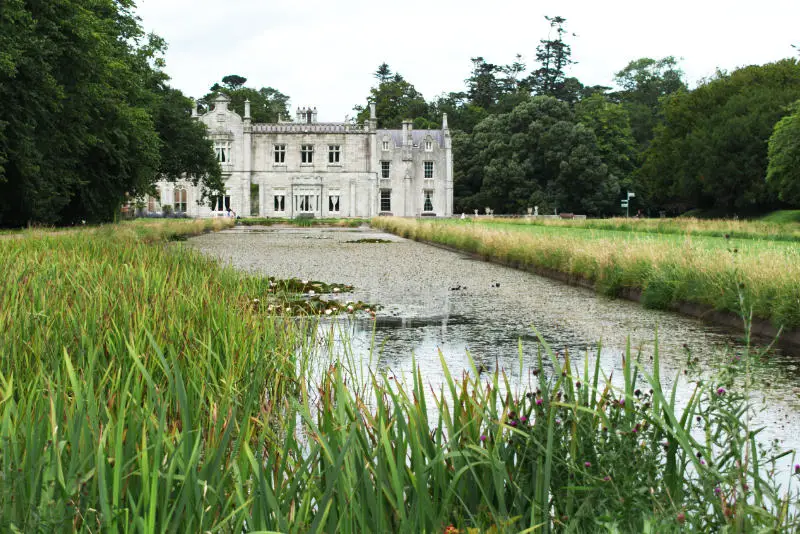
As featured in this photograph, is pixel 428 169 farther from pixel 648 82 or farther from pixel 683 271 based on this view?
pixel 683 271

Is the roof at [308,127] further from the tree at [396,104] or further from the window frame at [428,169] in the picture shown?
the tree at [396,104]

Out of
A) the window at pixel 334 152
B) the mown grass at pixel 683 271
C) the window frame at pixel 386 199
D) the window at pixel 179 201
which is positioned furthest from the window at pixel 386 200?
the mown grass at pixel 683 271

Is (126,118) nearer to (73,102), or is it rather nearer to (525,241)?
(73,102)

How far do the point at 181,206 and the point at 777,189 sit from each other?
42232 millimetres

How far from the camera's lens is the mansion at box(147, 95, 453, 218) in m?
68.1

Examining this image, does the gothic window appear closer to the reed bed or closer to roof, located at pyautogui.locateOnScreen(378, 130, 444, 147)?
roof, located at pyautogui.locateOnScreen(378, 130, 444, 147)

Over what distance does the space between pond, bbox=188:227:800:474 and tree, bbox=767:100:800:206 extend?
85.4 feet

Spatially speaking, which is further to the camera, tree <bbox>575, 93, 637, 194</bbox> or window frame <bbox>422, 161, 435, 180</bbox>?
window frame <bbox>422, 161, 435, 180</bbox>

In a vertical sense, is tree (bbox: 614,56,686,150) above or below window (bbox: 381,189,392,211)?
above

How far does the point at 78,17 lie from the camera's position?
24.6m

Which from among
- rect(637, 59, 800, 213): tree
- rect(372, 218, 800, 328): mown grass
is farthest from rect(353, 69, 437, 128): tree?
rect(372, 218, 800, 328): mown grass

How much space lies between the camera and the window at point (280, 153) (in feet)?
227

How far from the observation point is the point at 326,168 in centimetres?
6956

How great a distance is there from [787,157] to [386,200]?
125 ft
